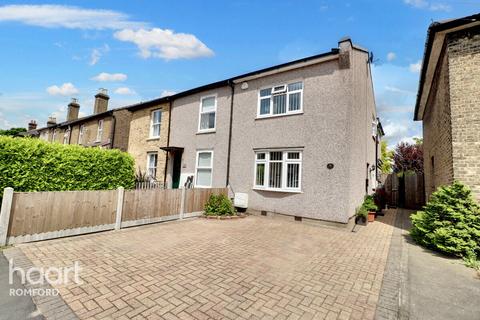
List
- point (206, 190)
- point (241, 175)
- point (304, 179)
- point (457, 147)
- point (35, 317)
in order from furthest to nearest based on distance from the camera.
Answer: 1. point (241, 175)
2. point (206, 190)
3. point (304, 179)
4. point (457, 147)
5. point (35, 317)

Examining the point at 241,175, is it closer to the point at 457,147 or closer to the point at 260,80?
the point at 260,80

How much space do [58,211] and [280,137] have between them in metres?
7.77

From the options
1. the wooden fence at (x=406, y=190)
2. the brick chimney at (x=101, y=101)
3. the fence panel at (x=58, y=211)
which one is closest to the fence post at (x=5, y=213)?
the fence panel at (x=58, y=211)

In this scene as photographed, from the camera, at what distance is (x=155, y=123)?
15.5 metres

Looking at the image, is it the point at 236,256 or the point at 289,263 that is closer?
the point at 289,263

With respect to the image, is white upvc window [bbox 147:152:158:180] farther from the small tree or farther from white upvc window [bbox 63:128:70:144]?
the small tree

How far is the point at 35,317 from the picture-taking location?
9.53ft

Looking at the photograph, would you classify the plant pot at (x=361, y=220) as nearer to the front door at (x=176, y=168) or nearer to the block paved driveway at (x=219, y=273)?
the block paved driveway at (x=219, y=273)

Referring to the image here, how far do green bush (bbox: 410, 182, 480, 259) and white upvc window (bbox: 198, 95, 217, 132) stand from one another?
9.44 metres

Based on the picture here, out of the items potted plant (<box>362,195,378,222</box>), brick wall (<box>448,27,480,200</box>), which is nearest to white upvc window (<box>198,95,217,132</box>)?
potted plant (<box>362,195,378,222</box>)

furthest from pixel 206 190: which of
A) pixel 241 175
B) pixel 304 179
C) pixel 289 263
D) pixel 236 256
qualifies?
pixel 289 263

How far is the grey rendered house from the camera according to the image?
28.3ft

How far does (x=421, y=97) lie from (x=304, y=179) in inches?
327

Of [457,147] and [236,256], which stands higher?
[457,147]
